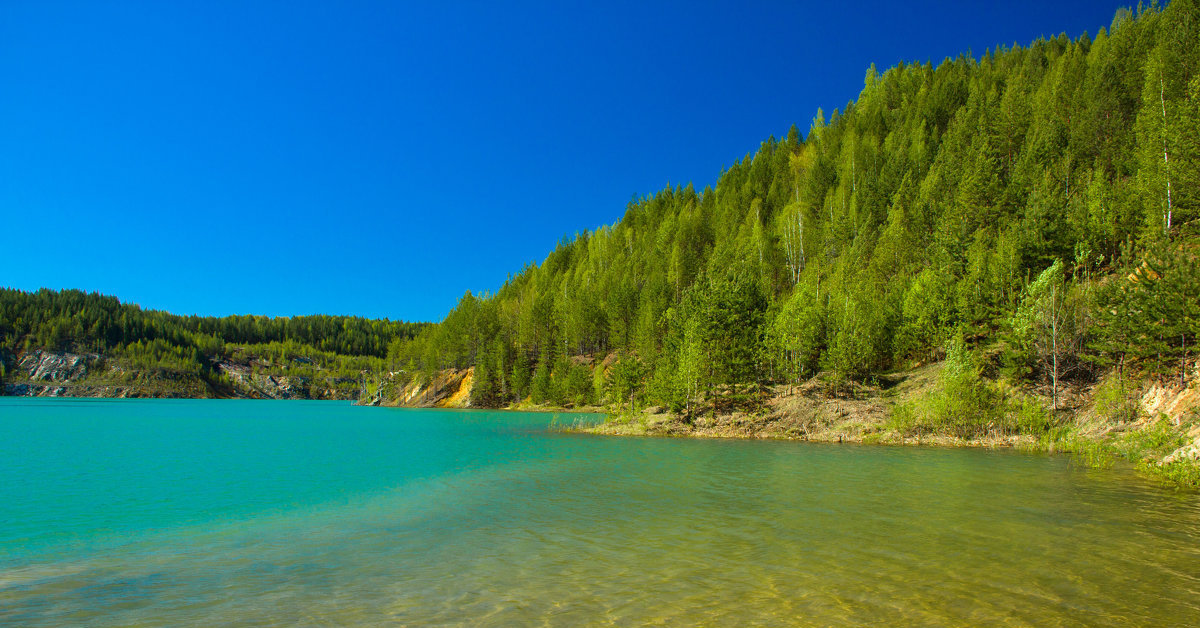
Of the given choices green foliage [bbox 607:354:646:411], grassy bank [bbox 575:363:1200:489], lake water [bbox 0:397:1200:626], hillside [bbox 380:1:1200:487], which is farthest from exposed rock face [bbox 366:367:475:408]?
lake water [bbox 0:397:1200:626]

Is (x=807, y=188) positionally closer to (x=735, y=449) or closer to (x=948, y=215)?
(x=948, y=215)

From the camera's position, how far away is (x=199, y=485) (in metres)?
23.2

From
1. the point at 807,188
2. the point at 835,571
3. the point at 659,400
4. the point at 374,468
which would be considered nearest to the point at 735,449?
the point at 659,400

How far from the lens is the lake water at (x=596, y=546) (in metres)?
9.32

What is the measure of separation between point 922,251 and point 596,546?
6720cm

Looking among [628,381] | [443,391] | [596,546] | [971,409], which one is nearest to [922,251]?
[971,409]

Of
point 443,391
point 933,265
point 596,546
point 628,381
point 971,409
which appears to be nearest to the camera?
point 596,546

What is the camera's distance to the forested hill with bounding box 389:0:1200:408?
135 feet

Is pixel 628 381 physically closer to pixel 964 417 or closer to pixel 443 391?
pixel 964 417

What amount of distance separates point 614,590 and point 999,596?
6480 mm

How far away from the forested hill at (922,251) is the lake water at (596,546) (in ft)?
59.4

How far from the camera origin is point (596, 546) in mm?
13562

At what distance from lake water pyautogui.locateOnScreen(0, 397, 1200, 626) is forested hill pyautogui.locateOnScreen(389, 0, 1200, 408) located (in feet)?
59.4

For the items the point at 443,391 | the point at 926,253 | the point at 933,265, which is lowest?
the point at 443,391
